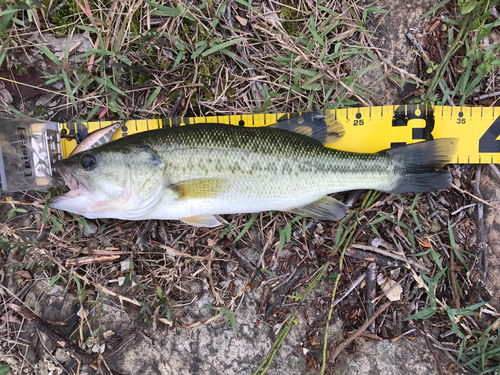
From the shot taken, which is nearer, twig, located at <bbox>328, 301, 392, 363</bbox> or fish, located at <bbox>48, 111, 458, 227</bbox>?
fish, located at <bbox>48, 111, 458, 227</bbox>

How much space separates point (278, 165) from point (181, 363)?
2291 mm

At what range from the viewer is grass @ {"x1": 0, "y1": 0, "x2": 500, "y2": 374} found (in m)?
3.31

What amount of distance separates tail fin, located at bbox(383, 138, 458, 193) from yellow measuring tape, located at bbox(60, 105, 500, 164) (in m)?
0.26

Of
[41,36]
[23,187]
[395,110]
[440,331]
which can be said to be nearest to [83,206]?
[23,187]

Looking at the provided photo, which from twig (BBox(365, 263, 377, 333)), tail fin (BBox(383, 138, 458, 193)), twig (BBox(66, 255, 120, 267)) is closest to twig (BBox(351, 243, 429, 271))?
twig (BBox(365, 263, 377, 333))

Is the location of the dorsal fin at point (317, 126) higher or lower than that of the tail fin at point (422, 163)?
higher

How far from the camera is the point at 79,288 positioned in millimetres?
3283

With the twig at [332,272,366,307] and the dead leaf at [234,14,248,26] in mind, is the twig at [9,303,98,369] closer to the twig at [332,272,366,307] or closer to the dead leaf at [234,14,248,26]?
the twig at [332,272,366,307]

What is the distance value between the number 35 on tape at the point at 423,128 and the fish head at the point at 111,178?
1953 mm

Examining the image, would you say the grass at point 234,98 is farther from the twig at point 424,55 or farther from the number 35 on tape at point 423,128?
the number 35 on tape at point 423,128

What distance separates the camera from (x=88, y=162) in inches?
110

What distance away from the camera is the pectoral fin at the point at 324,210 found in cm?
321

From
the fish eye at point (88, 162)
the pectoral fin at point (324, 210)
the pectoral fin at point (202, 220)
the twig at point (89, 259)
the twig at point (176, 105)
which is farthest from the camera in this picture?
the twig at point (176, 105)

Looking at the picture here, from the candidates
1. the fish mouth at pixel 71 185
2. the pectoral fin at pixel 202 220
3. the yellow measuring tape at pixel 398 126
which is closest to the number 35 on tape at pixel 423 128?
the yellow measuring tape at pixel 398 126
